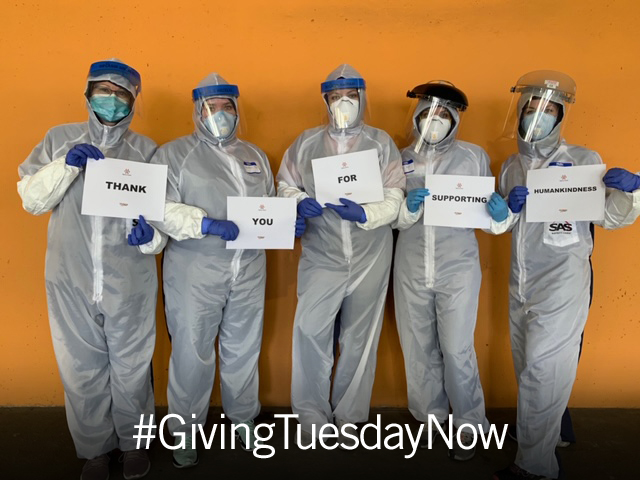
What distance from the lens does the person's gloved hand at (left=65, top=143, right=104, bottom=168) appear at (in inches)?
69.7

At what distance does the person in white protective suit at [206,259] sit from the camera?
2006 millimetres

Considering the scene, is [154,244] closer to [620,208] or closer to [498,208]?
[498,208]

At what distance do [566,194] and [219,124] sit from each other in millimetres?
1640

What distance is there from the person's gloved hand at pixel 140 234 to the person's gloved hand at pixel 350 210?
2.73ft

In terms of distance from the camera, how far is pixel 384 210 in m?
2.04

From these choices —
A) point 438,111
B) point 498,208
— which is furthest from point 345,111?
point 498,208

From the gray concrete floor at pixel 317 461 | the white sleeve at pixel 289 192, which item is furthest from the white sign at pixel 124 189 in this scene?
the gray concrete floor at pixel 317 461

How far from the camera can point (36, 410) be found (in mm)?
2553

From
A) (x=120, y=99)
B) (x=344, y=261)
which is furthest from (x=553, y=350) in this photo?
(x=120, y=99)

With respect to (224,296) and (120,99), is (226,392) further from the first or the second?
(120,99)

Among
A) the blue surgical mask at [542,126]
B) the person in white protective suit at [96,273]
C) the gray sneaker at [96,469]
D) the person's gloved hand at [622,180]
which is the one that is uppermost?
the blue surgical mask at [542,126]

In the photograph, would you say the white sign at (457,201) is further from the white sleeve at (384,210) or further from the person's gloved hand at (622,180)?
the person's gloved hand at (622,180)

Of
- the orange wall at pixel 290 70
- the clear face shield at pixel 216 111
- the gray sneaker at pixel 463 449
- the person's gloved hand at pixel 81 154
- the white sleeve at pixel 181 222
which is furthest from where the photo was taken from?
the orange wall at pixel 290 70

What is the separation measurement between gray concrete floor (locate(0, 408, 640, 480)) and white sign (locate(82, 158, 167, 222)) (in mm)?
1254
